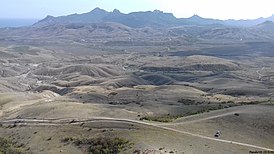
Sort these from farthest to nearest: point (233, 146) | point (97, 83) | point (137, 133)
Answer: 1. point (97, 83)
2. point (137, 133)
3. point (233, 146)

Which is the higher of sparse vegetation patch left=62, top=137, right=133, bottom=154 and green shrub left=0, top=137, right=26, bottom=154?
sparse vegetation patch left=62, top=137, right=133, bottom=154

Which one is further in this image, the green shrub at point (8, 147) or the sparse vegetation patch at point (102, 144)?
the green shrub at point (8, 147)

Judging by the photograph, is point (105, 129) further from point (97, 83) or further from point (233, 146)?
point (97, 83)

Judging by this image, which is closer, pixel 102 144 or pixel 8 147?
pixel 102 144

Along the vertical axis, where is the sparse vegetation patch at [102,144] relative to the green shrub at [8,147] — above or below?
above

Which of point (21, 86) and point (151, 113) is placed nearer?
point (151, 113)

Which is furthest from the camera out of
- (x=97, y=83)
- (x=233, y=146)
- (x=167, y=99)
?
(x=97, y=83)

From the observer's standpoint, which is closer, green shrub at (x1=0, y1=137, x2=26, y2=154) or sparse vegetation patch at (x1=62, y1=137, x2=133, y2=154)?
sparse vegetation patch at (x1=62, y1=137, x2=133, y2=154)

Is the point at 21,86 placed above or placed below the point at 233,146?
below

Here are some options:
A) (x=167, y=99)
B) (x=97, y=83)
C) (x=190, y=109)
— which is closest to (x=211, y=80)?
(x=97, y=83)

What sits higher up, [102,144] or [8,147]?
[102,144]
